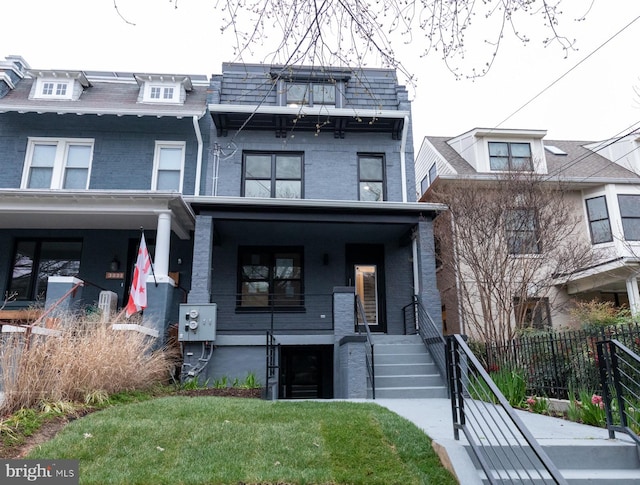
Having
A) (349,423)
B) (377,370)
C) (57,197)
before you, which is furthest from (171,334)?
(349,423)

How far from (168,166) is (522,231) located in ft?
29.5

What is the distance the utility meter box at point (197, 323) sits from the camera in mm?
9312

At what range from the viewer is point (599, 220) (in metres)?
13.9

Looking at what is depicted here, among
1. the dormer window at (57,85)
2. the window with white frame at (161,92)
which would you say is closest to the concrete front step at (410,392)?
the window with white frame at (161,92)

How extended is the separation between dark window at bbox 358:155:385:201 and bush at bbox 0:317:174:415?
710 cm

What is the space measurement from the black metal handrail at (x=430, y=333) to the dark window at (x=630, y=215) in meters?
7.09

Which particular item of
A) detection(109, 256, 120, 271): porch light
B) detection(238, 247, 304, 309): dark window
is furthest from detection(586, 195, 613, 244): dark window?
detection(109, 256, 120, 271): porch light

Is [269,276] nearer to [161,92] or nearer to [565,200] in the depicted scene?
[161,92]

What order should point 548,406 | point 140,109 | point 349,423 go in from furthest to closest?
point 140,109
point 548,406
point 349,423

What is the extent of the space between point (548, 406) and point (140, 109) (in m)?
11.0

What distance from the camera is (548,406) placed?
267 inches

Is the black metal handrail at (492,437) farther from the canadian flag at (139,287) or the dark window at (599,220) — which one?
the dark window at (599,220)

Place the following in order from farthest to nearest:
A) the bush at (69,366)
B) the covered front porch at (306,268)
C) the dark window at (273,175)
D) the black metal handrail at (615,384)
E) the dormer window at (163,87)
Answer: the dormer window at (163,87) < the dark window at (273,175) < the covered front porch at (306,268) < the bush at (69,366) < the black metal handrail at (615,384)

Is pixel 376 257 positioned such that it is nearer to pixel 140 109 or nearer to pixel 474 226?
pixel 474 226
